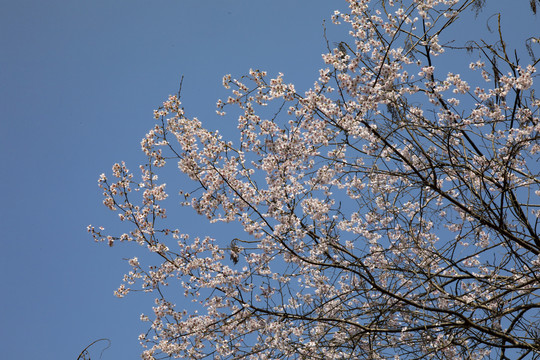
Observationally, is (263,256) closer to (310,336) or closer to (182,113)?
(310,336)

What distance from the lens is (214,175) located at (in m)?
7.34

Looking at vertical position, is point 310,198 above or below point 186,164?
below

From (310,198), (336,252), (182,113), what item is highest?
(182,113)

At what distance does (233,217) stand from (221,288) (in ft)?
2.97

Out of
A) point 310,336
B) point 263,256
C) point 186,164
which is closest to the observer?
point 310,336

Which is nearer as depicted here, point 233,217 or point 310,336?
point 310,336

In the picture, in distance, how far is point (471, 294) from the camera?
6.32 m

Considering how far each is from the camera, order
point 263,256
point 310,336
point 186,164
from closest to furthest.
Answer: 1. point 310,336
2. point 263,256
3. point 186,164

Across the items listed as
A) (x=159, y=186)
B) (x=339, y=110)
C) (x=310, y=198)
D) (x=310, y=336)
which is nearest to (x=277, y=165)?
(x=310, y=198)

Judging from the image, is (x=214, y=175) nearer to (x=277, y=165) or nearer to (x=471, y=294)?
(x=277, y=165)

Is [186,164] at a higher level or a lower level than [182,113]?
lower

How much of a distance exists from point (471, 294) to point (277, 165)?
A: 8.99 ft

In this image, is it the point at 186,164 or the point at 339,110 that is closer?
the point at 339,110

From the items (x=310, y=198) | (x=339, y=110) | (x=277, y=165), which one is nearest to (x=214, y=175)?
(x=277, y=165)
